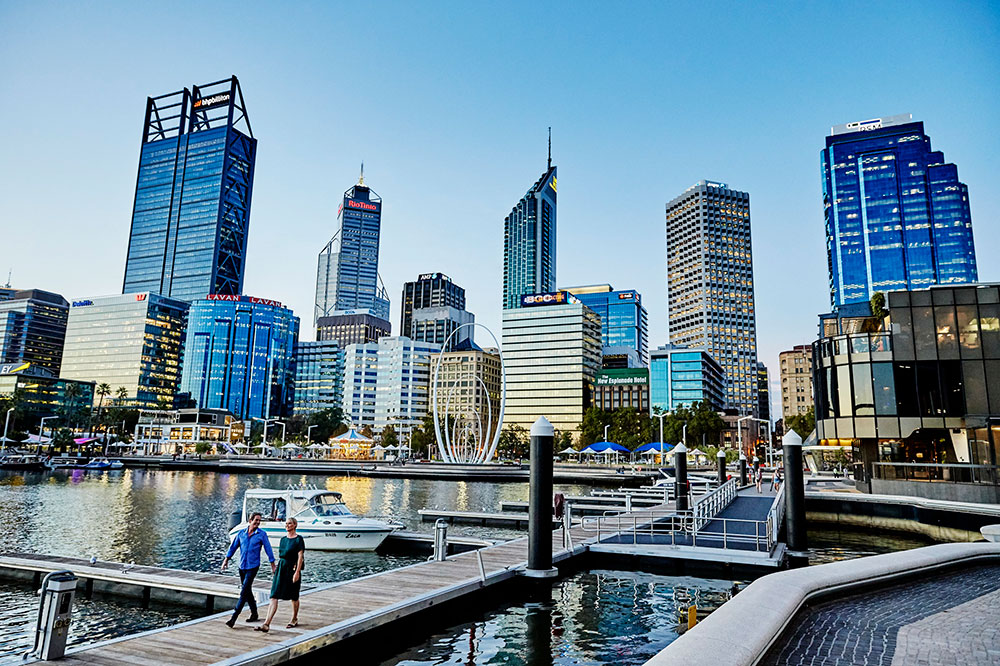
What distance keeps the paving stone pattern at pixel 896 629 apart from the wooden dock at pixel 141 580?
36.1 feet

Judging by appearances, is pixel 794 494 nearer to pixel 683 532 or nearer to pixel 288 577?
pixel 683 532

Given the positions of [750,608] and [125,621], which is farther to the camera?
[125,621]

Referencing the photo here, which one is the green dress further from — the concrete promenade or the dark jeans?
the concrete promenade

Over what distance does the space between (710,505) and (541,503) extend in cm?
1670

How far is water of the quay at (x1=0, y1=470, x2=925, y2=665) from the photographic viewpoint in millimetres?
13781

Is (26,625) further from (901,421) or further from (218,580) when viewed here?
(901,421)

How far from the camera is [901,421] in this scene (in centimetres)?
4688

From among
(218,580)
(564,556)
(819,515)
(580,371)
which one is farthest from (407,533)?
(580,371)

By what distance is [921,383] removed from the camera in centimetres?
4638

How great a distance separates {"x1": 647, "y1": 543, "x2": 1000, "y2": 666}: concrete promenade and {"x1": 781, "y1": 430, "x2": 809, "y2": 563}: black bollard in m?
6.88

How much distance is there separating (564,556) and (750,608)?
12.2m

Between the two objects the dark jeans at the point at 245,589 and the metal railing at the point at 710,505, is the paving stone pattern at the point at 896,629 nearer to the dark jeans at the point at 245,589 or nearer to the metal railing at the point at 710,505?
the dark jeans at the point at 245,589

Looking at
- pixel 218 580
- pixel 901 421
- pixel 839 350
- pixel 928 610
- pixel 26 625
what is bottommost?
pixel 26 625

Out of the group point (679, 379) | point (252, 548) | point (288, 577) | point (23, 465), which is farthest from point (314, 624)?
point (679, 379)
